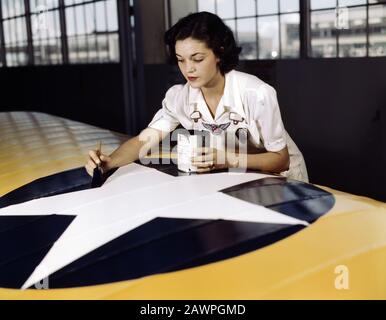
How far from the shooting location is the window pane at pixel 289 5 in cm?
313

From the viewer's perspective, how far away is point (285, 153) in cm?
121

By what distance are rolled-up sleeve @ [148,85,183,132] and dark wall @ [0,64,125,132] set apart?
3.34 m

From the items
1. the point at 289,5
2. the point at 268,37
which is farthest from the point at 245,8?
the point at 289,5

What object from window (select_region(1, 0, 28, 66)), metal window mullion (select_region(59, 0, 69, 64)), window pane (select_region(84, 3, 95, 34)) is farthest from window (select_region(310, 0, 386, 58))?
window (select_region(1, 0, 28, 66))

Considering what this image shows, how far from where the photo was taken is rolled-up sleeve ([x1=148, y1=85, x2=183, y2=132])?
136cm

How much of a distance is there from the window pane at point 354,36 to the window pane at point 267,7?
1.72 feet

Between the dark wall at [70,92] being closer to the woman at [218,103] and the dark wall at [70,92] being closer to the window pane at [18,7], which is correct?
the window pane at [18,7]

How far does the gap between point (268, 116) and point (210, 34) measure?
9.1 inches

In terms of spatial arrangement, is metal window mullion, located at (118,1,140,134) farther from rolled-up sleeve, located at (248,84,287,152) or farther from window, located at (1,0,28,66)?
rolled-up sleeve, located at (248,84,287,152)

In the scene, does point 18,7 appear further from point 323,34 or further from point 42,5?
point 323,34

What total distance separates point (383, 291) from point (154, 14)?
3805 mm

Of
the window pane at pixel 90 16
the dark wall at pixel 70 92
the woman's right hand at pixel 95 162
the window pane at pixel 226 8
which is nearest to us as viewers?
the woman's right hand at pixel 95 162

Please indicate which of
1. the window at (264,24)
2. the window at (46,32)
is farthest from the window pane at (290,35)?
the window at (46,32)
